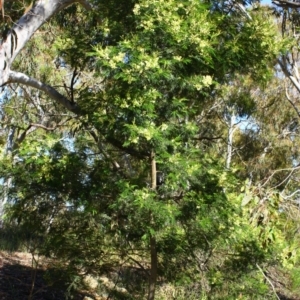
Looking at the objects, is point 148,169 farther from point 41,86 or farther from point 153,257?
point 41,86

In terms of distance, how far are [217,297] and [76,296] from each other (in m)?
2.66

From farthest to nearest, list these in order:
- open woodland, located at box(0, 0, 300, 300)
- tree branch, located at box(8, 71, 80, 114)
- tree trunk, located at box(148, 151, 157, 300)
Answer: tree branch, located at box(8, 71, 80, 114)
tree trunk, located at box(148, 151, 157, 300)
open woodland, located at box(0, 0, 300, 300)

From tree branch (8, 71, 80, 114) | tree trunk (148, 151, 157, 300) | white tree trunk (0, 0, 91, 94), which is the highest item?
white tree trunk (0, 0, 91, 94)

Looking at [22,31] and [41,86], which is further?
[41,86]

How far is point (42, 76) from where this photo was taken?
35.6ft

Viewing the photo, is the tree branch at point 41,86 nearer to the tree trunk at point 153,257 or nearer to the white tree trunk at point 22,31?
the white tree trunk at point 22,31

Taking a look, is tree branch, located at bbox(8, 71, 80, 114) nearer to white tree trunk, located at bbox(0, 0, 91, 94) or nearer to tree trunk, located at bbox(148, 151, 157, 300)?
white tree trunk, located at bbox(0, 0, 91, 94)

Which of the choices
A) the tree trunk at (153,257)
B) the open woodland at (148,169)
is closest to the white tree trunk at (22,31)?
the open woodland at (148,169)

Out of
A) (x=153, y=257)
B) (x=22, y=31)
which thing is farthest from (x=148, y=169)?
(x=22, y=31)

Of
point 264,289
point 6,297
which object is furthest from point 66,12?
point 264,289

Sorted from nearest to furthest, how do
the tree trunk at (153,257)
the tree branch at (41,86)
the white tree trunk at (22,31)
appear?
1. the tree trunk at (153,257)
2. the white tree trunk at (22,31)
3. the tree branch at (41,86)

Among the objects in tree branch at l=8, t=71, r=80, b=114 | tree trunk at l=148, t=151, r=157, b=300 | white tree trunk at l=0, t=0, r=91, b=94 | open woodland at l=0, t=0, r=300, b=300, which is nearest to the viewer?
open woodland at l=0, t=0, r=300, b=300

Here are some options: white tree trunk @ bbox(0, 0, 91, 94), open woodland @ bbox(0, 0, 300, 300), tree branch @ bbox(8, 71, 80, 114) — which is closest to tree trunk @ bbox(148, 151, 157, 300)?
open woodland @ bbox(0, 0, 300, 300)

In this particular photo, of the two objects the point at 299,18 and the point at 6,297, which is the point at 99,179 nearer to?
the point at 6,297
